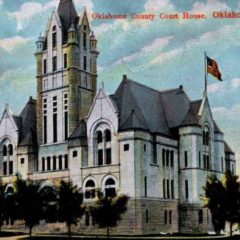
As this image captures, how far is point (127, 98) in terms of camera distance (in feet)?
208

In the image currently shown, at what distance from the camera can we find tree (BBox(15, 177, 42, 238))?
2114 inches

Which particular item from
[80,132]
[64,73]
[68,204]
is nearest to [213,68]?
[80,132]

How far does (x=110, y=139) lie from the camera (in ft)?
201

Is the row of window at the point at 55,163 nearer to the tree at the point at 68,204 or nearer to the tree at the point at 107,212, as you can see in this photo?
the tree at the point at 68,204

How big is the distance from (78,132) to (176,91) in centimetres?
1198

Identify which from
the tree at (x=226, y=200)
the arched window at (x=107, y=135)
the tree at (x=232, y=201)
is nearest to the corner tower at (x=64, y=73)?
the arched window at (x=107, y=135)

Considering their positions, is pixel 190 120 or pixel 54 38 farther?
pixel 54 38

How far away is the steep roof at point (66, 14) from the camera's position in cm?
6776

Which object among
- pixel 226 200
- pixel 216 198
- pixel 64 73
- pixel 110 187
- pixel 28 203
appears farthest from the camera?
pixel 64 73

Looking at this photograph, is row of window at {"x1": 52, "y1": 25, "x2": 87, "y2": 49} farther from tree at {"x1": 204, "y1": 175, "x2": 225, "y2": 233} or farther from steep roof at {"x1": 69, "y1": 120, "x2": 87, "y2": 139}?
A: tree at {"x1": 204, "y1": 175, "x2": 225, "y2": 233}

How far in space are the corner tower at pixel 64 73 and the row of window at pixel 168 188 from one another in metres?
10.5

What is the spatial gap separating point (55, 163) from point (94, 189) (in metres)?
6.83

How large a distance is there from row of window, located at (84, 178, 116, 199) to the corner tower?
20.2 feet

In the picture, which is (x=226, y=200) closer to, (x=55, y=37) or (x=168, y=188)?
(x=168, y=188)
